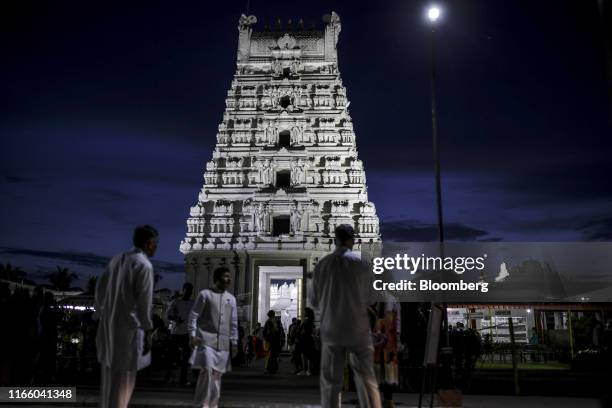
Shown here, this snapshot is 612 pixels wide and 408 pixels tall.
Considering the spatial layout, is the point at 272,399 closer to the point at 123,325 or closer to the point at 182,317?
the point at 182,317

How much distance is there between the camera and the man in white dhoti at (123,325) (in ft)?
17.5

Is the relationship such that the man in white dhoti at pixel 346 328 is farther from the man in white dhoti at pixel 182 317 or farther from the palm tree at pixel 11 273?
the palm tree at pixel 11 273

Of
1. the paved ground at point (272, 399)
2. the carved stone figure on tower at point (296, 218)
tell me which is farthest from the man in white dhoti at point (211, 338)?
the carved stone figure on tower at point (296, 218)

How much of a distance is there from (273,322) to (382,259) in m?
4.95

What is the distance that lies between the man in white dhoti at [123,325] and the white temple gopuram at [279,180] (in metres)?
25.8

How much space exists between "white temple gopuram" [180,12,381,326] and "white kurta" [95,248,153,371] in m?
25.9

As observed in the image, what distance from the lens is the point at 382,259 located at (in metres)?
15.0

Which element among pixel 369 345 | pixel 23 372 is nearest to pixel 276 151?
pixel 23 372

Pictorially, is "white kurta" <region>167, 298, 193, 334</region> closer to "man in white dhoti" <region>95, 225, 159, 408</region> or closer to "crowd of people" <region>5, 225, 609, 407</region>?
"crowd of people" <region>5, 225, 609, 407</region>

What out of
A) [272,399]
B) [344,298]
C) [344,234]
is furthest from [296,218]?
[344,298]

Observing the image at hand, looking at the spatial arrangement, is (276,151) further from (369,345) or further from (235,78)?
(369,345)

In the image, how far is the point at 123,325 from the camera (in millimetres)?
5383

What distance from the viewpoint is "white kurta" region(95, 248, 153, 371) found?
5.34 metres

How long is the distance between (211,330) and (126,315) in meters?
1.85
